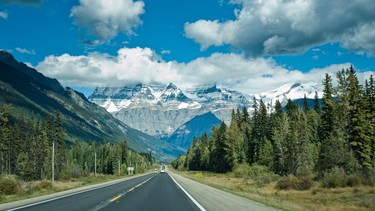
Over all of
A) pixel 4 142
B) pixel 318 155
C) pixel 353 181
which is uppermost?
pixel 4 142

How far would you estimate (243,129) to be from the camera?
103250mm

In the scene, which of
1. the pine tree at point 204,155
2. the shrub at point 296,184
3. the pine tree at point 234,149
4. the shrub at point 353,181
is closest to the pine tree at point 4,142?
the pine tree at point 234,149

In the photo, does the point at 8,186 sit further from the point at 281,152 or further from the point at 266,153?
the point at 266,153

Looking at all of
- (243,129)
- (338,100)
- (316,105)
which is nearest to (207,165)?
(243,129)

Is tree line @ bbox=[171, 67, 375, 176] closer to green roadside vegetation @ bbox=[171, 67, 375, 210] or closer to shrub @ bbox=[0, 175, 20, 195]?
green roadside vegetation @ bbox=[171, 67, 375, 210]

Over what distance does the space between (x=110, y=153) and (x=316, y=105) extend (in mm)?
87932

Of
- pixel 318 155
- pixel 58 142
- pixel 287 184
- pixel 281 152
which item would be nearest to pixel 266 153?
pixel 281 152

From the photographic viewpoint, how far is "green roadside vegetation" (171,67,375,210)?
31.4 metres

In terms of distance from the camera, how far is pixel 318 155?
62.6 metres

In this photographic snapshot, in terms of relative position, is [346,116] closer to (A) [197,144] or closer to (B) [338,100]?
(B) [338,100]

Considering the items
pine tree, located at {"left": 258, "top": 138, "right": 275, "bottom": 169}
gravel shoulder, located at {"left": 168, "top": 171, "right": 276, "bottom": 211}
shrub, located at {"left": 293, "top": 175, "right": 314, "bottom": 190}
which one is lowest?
shrub, located at {"left": 293, "top": 175, "right": 314, "bottom": 190}

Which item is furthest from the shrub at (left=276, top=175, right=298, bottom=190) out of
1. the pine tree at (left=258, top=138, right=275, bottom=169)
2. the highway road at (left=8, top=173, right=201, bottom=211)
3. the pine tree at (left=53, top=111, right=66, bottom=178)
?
the pine tree at (left=53, top=111, right=66, bottom=178)

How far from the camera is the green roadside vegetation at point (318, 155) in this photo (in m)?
31.4

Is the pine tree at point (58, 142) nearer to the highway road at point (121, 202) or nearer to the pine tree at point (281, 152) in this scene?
the pine tree at point (281, 152)
